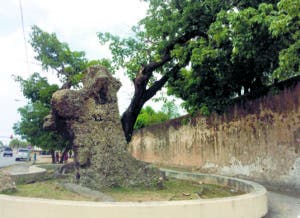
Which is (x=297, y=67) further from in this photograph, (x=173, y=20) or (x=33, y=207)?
(x=33, y=207)

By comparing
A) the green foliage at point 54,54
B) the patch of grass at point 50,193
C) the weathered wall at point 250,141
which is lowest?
the patch of grass at point 50,193

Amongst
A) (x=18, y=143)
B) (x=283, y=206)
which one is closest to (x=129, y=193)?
(x=283, y=206)

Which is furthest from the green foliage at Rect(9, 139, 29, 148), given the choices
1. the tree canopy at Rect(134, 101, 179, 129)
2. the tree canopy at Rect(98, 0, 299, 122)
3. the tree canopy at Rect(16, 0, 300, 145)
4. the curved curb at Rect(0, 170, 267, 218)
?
the curved curb at Rect(0, 170, 267, 218)

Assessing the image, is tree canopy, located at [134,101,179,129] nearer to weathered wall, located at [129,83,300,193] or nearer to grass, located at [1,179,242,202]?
weathered wall, located at [129,83,300,193]

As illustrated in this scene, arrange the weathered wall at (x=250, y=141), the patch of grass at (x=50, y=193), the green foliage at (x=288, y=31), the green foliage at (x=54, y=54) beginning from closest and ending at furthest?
the patch of grass at (x=50, y=193), the green foliage at (x=288, y=31), the weathered wall at (x=250, y=141), the green foliage at (x=54, y=54)

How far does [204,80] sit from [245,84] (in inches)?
63.5

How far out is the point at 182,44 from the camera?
9.59m

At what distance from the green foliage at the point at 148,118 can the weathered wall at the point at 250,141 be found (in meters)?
7.25

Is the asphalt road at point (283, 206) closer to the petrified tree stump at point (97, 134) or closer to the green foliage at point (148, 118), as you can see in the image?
the petrified tree stump at point (97, 134)

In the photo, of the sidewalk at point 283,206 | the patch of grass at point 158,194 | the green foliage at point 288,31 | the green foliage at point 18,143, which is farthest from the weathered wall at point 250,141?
the green foliage at point 18,143

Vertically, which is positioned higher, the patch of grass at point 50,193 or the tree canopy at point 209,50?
the tree canopy at point 209,50

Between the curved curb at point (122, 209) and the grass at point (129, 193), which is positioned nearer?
the curved curb at point (122, 209)

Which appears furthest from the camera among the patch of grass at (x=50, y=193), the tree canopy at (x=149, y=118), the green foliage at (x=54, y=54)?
the tree canopy at (x=149, y=118)

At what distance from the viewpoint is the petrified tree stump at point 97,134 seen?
5.90m
